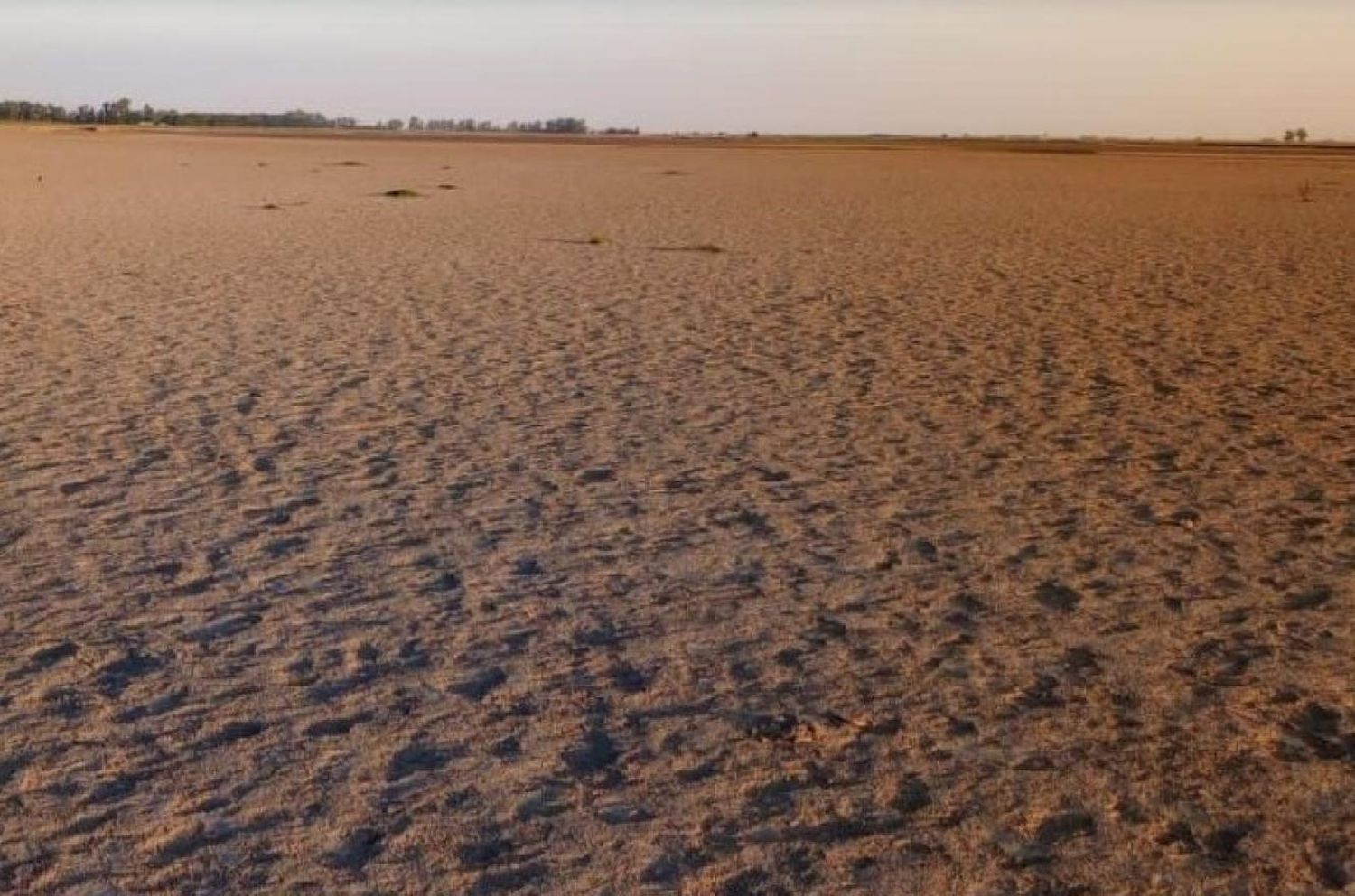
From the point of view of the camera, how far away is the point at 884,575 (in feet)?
17.9

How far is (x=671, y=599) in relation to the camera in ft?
16.9

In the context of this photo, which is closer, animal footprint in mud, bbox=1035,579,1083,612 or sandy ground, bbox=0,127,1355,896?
sandy ground, bbox=0,127,1355,896

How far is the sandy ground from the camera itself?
138 inches

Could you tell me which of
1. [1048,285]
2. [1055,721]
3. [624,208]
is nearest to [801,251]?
[1048,285]

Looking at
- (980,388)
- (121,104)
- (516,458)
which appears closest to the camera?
(516,458)

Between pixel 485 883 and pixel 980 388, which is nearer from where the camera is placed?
pixel 485 883

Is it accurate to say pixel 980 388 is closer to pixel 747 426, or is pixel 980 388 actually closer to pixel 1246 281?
pixel 747 426

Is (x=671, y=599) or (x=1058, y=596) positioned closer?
(x=671, y=599)

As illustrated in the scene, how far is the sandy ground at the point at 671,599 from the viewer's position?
350 cm

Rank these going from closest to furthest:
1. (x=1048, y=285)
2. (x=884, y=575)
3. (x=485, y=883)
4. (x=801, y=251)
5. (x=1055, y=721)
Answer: (x=485, y=883), (x=1055, y=721), (x=884, y=575), (x=1048, y=285), (x=801, y=251)

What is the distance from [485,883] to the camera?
325 centimetres

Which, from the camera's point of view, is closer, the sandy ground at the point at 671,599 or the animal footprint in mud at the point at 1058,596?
the sandy ground at the point at 671,599

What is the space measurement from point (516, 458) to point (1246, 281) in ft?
35.1

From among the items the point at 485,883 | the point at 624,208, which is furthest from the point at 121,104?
the point at 485,883
